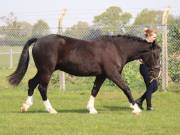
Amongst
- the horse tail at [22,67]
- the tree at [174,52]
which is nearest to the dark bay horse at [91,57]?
the horse tail at [22,67]

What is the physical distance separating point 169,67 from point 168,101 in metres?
2.80

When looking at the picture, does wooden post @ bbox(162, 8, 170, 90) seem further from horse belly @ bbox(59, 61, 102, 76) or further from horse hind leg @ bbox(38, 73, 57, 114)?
horse hind leg @ bbox(38, 73, 57, 114)

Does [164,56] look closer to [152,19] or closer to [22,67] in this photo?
[22,67]

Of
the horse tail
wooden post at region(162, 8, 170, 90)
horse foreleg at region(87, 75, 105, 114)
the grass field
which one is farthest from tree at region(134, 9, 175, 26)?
the horse tail

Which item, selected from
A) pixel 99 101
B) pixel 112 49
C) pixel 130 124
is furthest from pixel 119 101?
pixel 130 124

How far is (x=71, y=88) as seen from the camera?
59.1 feet

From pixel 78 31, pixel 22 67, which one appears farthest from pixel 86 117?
pixel 78 31

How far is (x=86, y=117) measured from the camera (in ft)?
36.9

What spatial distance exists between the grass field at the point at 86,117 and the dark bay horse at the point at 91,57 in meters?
0.67

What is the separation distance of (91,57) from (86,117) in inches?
68.7

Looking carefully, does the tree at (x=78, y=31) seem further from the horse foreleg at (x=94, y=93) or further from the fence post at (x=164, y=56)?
the horse foreleg at (x=94, y=93)

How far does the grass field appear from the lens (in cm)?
942

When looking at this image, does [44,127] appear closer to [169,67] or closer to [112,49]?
[112,49]

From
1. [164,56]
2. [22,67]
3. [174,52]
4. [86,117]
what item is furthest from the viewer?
[174,52]
